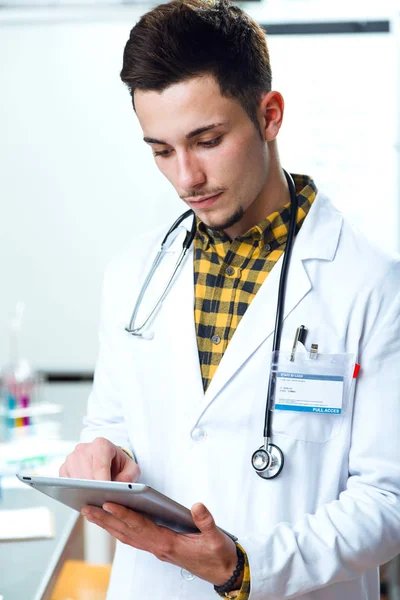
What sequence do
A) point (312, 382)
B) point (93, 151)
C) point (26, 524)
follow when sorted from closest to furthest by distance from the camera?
point (312, 382) → point (26, 524) → point (93, 151)

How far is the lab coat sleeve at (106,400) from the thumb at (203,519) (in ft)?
1.39

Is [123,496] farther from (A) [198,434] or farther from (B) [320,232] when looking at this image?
(B) [320,232]

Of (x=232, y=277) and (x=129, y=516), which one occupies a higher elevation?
(x=232, y=277)

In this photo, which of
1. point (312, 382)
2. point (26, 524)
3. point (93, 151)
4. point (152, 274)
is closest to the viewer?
point (312, 382)

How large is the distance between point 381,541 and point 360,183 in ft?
8.03

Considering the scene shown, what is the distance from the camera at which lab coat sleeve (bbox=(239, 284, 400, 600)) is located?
111 cm

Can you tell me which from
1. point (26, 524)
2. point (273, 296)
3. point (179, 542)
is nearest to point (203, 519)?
point (179, 542)

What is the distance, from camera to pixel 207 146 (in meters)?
1.22

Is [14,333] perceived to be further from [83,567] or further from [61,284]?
[83,567]

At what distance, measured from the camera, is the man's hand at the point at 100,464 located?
3.84 ft

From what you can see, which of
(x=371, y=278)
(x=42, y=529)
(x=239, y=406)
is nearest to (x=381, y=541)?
(x=239, y=406)

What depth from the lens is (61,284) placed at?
3.37m

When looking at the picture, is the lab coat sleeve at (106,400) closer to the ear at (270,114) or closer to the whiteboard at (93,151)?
the ear at (270,114)

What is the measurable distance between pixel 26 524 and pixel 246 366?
0.85 m
